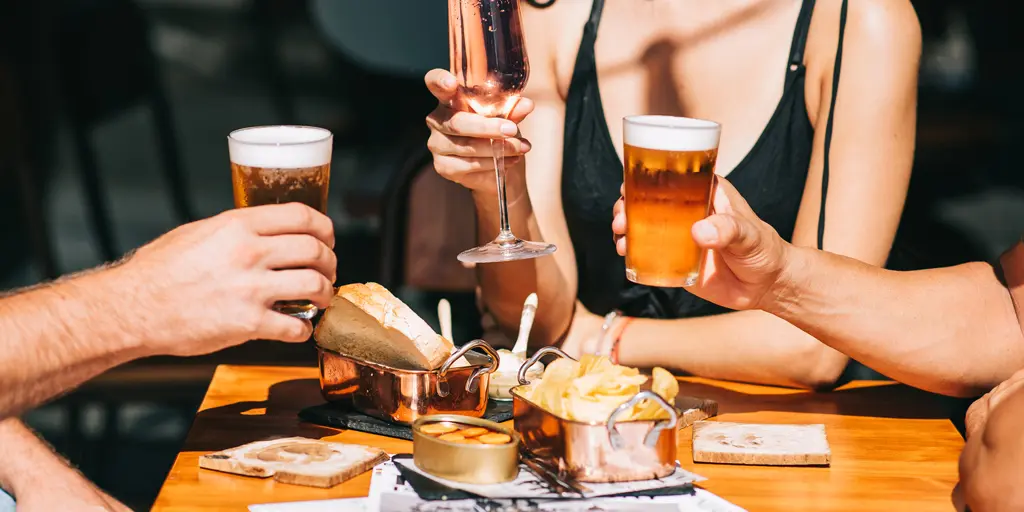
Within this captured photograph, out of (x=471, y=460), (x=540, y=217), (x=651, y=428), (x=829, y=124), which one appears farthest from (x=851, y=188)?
(x=471, y=460)

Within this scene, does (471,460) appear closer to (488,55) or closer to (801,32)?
(488,55)

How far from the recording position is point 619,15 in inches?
92.7

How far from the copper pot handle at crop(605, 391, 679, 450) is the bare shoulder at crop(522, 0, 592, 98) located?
1200mm

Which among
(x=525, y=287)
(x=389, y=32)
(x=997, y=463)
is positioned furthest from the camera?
(x=389, y=32)

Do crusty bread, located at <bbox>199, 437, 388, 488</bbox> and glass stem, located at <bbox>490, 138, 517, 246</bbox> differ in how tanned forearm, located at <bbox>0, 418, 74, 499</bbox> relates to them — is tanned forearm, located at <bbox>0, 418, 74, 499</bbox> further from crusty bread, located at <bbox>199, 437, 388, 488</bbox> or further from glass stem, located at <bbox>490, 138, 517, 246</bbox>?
glass stem, located at <bbox>490, 138, 517, 246</bbox>

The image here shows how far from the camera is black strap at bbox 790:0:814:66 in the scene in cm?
222

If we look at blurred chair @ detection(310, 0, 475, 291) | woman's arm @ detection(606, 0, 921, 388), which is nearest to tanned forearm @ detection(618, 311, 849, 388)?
woman's arm @ detection(606, 0, 921, 388)

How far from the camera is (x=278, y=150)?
1323mm

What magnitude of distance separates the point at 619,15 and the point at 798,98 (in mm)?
417

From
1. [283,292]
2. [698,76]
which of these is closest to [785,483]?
[283,292]

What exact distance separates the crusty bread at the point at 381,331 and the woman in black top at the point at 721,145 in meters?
0.42

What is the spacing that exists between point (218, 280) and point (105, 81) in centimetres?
275

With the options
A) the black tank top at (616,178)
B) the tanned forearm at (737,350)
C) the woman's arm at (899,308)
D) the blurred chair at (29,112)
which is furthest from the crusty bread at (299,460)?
the blurred chair at (29,112)

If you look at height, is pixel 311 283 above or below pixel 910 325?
above
